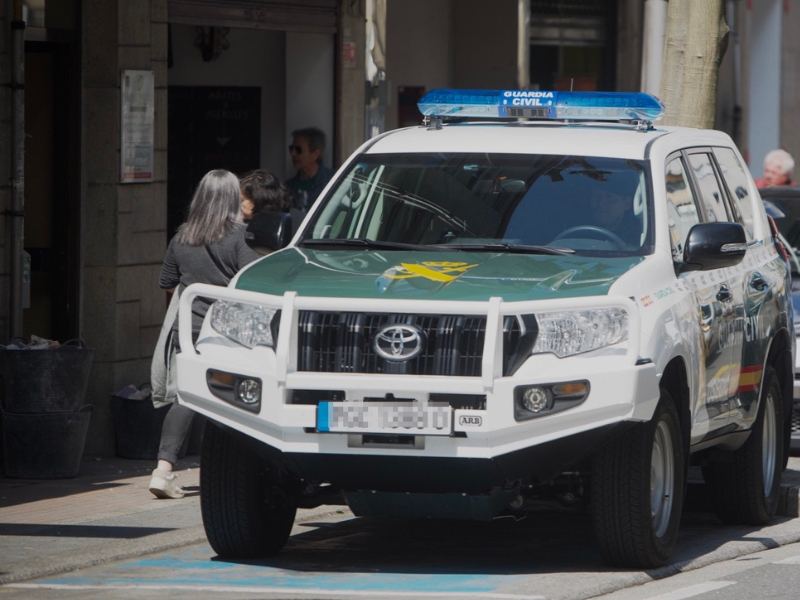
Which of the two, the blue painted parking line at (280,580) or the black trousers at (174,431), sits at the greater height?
the black trousers at (174,431)

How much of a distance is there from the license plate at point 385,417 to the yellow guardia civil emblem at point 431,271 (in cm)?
62

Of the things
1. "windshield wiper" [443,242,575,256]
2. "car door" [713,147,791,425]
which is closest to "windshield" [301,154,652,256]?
"windshield wiper" [443,242,575,256]

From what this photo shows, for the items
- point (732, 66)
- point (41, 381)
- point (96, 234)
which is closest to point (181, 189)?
point (96, 234)

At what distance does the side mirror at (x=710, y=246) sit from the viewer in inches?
286

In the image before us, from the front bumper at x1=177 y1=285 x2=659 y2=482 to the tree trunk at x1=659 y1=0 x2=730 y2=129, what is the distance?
14.9ft

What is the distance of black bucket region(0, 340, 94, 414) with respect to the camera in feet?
31.9

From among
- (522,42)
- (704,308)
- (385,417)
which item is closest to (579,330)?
(385,417)

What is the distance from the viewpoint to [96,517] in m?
8.46

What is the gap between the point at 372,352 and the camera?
6.46 metres

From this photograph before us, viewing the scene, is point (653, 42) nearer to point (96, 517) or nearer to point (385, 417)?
point (96, 517)

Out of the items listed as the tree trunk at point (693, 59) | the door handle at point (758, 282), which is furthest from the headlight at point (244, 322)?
the tree trunk at point (693, 59)

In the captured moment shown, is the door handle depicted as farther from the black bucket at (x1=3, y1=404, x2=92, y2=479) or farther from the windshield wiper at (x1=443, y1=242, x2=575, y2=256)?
the black bucket at (x1=3, y1=404, x2=92, y2=479)

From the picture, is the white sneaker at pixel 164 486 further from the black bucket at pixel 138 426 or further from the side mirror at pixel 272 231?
the side mirror at pixel 272 231

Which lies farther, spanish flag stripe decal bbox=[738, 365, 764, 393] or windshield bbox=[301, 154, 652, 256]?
spanish flag stripe decal bbox=[738, 365, 764, 393]
